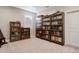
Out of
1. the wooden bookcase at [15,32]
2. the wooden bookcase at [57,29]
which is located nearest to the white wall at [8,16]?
the wooden bookcase at [15,32]

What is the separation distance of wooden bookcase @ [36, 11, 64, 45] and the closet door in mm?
155

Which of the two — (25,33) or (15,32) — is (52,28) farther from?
(15,32)

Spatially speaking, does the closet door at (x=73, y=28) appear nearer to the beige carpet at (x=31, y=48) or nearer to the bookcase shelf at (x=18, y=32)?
the beige carpet at (x=31, y=48)

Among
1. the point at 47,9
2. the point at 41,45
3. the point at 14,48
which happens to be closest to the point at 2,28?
the point at 14,48

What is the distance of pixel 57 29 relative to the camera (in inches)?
75.8

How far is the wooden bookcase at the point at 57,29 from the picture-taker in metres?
1.84

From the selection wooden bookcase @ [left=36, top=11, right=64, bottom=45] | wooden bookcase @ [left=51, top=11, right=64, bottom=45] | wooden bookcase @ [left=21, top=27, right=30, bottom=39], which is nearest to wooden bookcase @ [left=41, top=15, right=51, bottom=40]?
wooden bookcase @ [left=36, top=11, right=64, bottom=45]

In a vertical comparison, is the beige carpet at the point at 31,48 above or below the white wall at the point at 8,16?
below

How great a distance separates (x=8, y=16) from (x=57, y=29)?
3.74 ft
